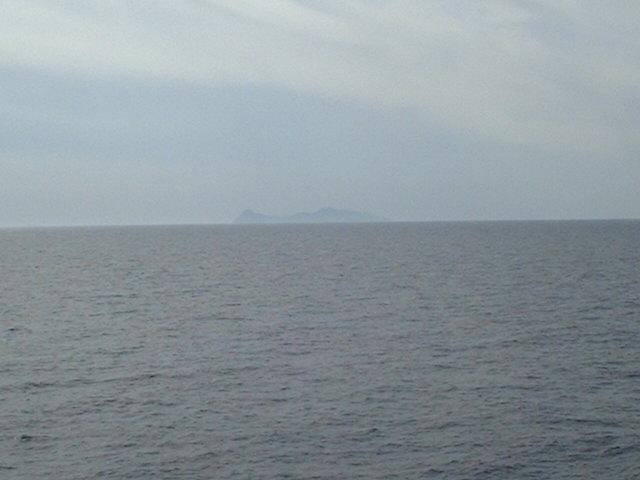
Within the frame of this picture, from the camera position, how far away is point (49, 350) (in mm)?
43438

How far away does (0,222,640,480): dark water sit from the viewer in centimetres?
2473

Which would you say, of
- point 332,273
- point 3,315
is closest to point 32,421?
point 3,315

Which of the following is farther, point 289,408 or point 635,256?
point 635,256

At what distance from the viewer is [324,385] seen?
34.7 metres

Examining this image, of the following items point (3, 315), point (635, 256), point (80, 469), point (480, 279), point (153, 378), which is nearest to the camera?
point (80, 469)

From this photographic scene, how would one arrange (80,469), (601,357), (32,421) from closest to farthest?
1. (80,469)
2. (32,421)
3. (601,357)

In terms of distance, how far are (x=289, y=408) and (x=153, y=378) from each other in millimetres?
8999

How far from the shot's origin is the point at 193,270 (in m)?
109

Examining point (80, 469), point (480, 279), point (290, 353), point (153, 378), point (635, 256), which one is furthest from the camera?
point (635, 256)

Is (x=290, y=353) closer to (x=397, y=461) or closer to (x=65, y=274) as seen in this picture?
(x=397, y=461)

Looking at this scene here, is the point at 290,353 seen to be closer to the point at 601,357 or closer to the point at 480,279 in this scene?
the point at 601,357

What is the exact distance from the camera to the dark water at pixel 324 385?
2473 cm

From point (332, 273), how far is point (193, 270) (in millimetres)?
22211

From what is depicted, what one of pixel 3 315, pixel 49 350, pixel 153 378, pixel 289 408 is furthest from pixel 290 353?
pixel 3 315
